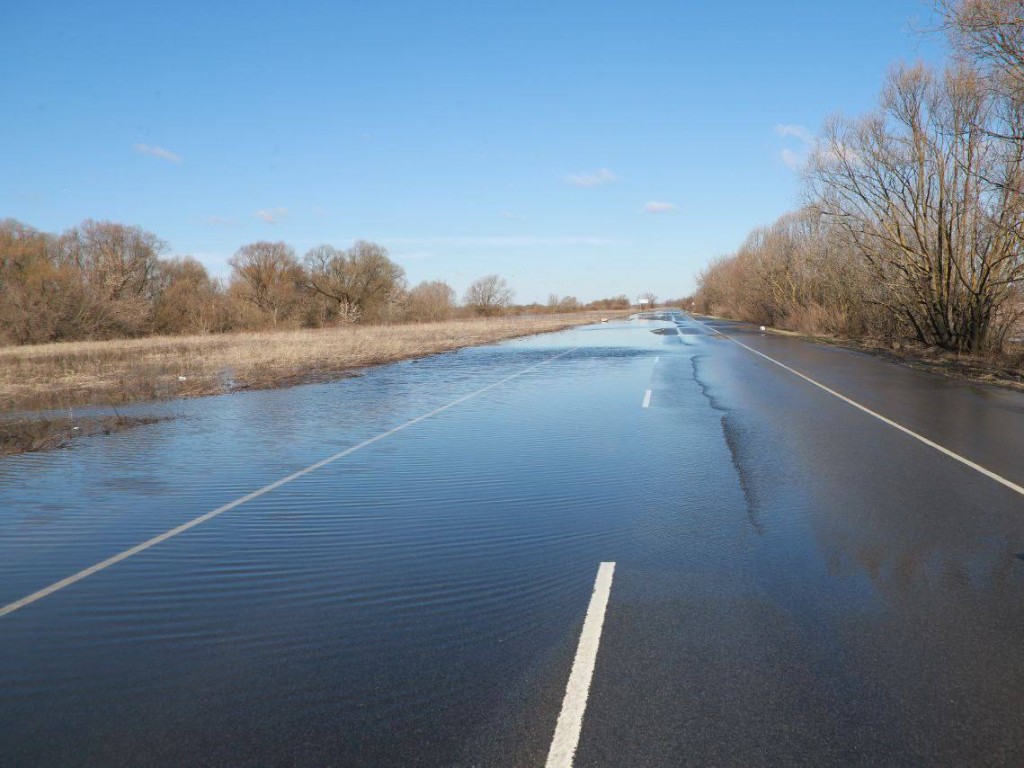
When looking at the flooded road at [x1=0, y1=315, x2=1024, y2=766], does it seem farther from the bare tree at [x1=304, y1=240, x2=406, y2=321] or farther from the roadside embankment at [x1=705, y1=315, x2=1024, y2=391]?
the bare tree at [x1=304, y1=240, x2=406, y2=321]

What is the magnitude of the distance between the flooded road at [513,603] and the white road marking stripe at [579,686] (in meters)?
0.05

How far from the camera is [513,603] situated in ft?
14.8

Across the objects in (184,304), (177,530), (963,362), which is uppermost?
(184,304)

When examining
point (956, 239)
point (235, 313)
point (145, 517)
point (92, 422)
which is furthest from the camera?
point (235, 313)

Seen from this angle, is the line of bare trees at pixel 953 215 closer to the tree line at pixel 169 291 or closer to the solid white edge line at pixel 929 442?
the solid white edge line at pixel 929 442

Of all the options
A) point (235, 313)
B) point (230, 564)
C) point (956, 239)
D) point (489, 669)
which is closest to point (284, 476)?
point (230, 564)

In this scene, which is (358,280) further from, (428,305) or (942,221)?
(942,221)

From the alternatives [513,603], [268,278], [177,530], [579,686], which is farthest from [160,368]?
[268,278]

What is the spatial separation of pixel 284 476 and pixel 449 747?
19.3 feet

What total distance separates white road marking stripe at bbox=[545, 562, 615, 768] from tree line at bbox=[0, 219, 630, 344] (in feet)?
157

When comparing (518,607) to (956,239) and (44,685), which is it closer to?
(44,685)

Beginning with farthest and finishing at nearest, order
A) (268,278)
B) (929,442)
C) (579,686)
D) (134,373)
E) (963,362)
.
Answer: (268,278) < (134,373) < (963,362) < (929,442) < (579,686)

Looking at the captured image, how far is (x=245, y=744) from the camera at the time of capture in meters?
3.09

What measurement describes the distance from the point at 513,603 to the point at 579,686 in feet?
3.52
